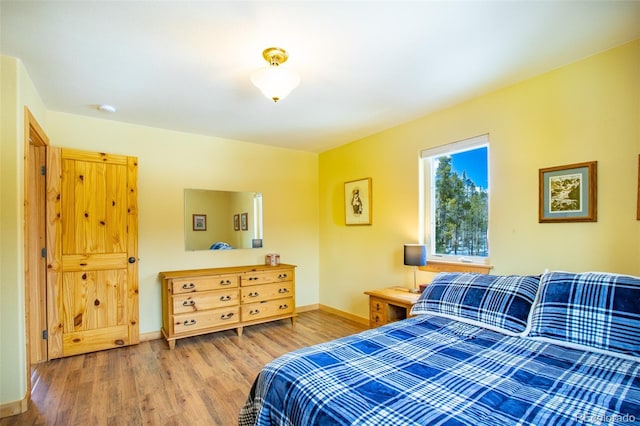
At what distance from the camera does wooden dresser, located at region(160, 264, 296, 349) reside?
3.29 meters

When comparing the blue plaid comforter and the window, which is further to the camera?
the window

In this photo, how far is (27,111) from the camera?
7.74 ft

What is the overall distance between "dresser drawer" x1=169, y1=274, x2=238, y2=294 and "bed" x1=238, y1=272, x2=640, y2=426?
2.04m

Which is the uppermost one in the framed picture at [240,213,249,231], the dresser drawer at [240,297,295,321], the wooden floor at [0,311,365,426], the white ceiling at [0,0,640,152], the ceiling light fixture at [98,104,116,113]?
the white ceiling at [0,0,640,152]

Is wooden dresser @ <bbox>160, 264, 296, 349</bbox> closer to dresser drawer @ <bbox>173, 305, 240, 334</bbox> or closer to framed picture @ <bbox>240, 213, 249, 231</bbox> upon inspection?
dresser drawer @ <bbox>173, 305, 240, 334</bbox>

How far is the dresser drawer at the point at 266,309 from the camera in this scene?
370 cm

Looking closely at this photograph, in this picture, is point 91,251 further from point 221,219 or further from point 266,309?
point 266,309

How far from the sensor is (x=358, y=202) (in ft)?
13.7

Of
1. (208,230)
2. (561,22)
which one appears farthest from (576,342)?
(208,230)

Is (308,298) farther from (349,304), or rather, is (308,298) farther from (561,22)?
(561,22)

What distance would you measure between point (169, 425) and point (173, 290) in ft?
4.87

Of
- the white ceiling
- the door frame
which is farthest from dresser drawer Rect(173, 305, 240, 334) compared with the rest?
the white ceiling

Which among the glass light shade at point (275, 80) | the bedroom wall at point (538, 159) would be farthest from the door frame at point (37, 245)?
the bedroom wall at point (538, 159)

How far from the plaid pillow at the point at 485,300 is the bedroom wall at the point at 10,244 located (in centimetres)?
282
